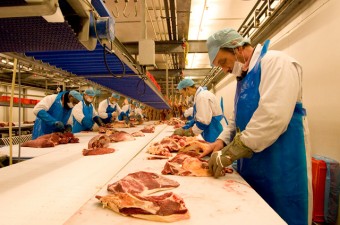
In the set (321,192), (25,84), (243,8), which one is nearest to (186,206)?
(321,192)

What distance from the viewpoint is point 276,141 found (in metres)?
1.90

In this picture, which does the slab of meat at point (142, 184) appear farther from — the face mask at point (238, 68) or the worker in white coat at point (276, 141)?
the face mask at point (238, 68)

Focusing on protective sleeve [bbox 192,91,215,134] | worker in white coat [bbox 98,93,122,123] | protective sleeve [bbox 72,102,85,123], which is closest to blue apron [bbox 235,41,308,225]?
protective sleeve [bbox 192,91,215,134]

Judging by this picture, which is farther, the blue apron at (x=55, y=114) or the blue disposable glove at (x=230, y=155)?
the blue apron at (x=55, y=114)

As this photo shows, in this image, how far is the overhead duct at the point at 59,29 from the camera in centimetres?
165

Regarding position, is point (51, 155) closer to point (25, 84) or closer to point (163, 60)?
point (163, 60)

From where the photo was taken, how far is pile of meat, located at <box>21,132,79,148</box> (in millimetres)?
3881

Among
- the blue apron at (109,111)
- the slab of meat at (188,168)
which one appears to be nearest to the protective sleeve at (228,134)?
the slab of meat at (188,168)

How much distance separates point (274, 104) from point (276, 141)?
1.07 ft

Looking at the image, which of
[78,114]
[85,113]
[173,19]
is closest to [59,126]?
[78,114]

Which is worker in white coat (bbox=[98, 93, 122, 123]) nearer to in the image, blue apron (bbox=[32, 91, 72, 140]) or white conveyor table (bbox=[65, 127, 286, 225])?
blue apron (bbox=[32, 91, 72, 140])

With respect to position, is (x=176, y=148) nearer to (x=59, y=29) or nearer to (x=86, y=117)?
(x=59, y=29)

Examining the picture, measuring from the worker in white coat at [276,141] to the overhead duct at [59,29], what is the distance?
1.31 m

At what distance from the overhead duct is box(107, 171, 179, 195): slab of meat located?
1060mm
